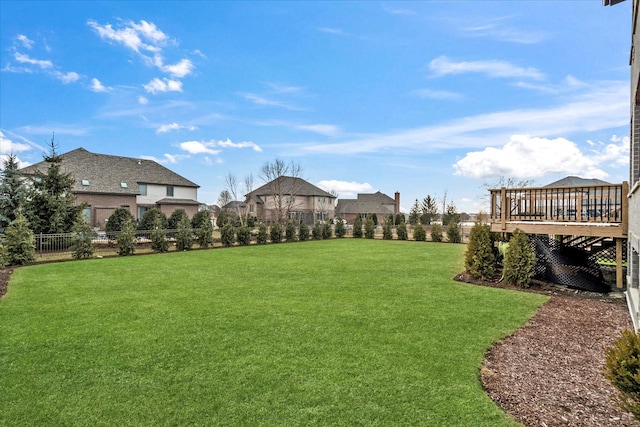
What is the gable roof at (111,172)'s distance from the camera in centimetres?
2541

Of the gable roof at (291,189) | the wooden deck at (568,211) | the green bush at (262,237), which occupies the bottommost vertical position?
the green bush at (262,237)

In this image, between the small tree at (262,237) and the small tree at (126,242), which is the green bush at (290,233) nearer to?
the small tree at (262,237)

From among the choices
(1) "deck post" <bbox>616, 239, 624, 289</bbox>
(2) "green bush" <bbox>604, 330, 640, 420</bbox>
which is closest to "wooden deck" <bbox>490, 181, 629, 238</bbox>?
(1) "deck post" <bbox>616, 239, 624, 289</bbox>

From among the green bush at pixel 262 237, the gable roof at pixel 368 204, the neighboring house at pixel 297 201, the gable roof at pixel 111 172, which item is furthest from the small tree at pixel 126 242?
the gable roof at pixel 368 204

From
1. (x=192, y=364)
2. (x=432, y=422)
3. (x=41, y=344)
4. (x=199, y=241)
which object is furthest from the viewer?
(x=199, y=241)

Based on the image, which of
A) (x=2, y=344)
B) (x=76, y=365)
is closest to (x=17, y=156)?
(x=2, y=344)

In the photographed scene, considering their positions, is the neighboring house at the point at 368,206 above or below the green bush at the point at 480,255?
above

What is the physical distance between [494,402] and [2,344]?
242 inches

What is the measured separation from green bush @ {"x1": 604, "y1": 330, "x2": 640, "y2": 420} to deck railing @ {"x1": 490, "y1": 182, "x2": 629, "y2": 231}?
6.77 metres

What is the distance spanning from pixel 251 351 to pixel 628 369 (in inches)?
142

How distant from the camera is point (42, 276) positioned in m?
9.91

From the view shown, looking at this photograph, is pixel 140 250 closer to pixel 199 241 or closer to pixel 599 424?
pixel 199 241

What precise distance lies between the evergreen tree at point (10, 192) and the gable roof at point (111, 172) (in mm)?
6898

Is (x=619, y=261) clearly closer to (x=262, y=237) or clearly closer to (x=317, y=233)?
(x=262, y=237)
